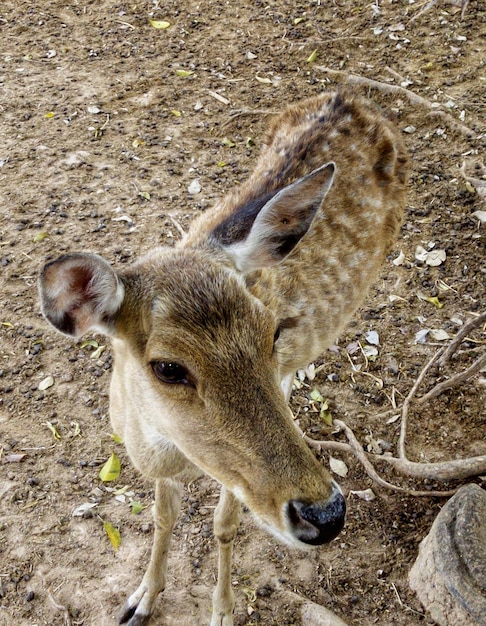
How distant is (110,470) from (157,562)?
0.67 meters

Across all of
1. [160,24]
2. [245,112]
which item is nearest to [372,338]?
[245,112]

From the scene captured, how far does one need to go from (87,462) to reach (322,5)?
19.4 feet

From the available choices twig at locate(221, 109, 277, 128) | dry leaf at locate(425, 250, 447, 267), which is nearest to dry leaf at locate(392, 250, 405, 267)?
dry leaf at locate(425, 250, 447, 267)

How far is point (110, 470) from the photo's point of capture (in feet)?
12.1

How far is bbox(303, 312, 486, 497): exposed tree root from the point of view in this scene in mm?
3262

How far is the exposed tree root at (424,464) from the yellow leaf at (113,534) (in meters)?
1.17

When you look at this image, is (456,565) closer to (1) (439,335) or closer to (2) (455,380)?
(2) (455,380)

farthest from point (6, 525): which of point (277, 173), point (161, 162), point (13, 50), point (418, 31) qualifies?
point (418, 31)

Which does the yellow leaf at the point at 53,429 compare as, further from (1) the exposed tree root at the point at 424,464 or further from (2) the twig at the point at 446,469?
(2) the twig at the point at 446,469

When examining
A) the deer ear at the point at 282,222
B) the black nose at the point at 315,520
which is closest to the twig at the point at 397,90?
the deer ear at the point at 282,222

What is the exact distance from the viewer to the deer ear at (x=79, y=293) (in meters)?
2.13

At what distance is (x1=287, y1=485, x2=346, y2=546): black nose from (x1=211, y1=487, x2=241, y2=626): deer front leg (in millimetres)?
1127

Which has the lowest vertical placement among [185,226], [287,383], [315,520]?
[185,226]

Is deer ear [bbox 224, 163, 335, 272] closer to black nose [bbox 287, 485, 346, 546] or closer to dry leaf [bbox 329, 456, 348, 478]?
black nose [bbox 287, 485, 346, 546]
